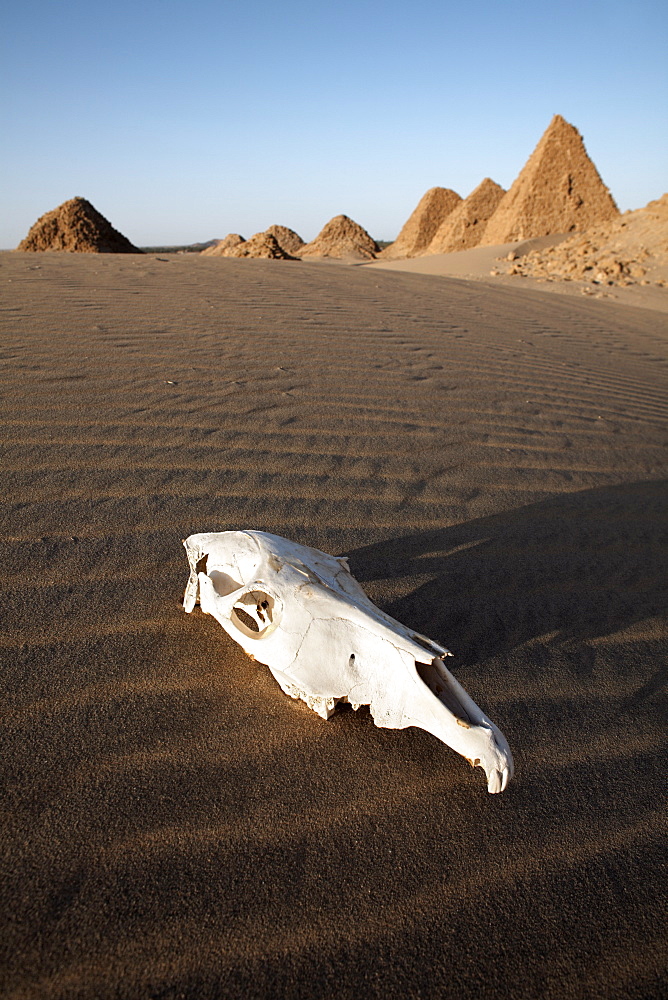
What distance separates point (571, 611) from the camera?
86.0 inches

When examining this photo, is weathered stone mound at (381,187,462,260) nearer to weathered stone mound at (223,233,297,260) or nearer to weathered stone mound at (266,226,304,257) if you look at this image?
weathered stone mound at (266,226,304,257)

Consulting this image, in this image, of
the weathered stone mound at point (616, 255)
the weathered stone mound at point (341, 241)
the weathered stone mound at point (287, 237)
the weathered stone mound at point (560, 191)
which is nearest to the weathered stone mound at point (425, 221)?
the weathered stone mound at point (341, 241)

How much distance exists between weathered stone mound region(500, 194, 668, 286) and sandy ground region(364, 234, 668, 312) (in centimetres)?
57

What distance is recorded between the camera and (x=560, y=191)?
23.8m

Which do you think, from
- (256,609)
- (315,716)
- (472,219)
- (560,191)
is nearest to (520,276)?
(560,191)

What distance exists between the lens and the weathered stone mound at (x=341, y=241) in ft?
117

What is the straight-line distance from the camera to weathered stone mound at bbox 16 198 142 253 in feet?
62.4

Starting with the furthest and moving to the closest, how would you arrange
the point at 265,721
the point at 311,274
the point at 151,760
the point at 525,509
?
1. the point at 311,274
2. the point at 525,509
3. the point at 265,721
4. the point at 151,760

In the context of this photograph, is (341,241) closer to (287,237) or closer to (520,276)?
(287,237)

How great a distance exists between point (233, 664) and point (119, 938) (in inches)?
28.7

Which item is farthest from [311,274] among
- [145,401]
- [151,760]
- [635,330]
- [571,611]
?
[151,760]

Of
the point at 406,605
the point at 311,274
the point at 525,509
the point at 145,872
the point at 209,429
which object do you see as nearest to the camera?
the point at 145,872

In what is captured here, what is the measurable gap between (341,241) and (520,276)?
23.3 metres

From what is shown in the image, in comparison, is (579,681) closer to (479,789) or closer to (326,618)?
(479,789)
